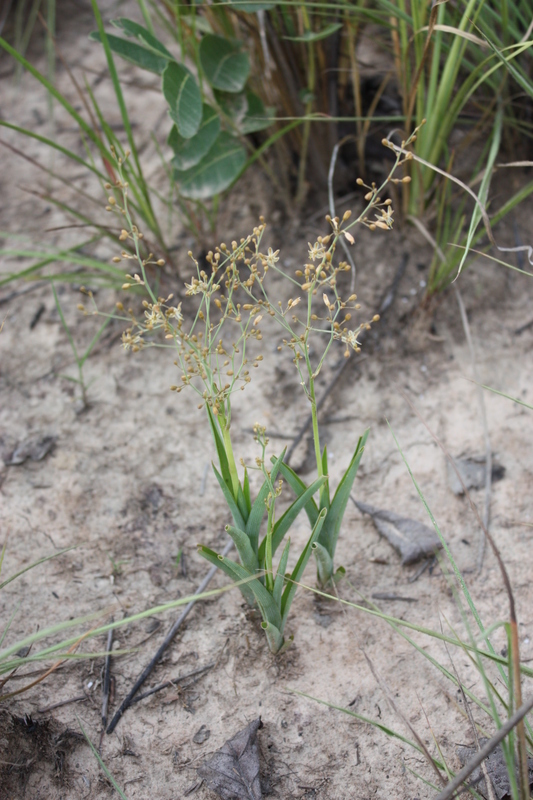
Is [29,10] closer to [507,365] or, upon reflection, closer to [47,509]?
[47,509]

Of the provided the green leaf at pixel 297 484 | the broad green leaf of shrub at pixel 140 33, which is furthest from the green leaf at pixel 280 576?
the broad green leaf of shrub at pixel 140 33

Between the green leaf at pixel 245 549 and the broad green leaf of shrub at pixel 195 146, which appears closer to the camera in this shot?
the green leaf at pixel 245 549

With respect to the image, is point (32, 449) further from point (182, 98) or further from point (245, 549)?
point (182, 98)

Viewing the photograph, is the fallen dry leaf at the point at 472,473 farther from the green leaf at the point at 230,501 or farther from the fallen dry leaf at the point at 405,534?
the green leaf at the point at 230,501

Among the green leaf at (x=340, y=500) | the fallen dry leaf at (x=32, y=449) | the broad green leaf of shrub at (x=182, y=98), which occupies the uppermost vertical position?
the broad green leaf of shrub at (x=182, y=98)

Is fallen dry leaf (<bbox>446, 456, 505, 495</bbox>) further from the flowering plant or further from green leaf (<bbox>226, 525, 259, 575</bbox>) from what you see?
green leaf (<bbox>226, 525, 259, 575</bbox>)
